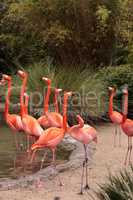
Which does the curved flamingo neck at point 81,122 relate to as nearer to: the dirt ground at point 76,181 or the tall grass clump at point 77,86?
the dirt ground at point 76,181

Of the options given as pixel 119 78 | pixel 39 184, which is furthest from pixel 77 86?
pixel 39 184

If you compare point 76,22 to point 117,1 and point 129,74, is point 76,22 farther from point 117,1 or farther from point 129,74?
point 129,74

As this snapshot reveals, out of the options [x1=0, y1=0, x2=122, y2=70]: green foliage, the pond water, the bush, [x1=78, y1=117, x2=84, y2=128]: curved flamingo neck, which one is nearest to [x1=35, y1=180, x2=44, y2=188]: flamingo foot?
the pond water

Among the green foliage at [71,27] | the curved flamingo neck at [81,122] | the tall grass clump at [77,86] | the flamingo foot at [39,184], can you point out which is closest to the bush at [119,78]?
the tall grass clump at [77,86]

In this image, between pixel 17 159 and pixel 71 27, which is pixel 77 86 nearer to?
pixel 17 159

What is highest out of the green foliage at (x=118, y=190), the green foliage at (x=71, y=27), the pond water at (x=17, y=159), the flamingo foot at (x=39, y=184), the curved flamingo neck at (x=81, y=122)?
the green foliage at (x=71, y=27)

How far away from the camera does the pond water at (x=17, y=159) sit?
795 cm

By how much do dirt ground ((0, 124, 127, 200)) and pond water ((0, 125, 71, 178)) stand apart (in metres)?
0.58

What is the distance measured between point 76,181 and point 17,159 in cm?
164

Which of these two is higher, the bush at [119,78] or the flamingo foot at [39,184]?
the bush at [119,78]

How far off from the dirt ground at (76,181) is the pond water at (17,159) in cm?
58

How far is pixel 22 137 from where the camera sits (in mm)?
11219

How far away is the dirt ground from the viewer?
6.62 meters

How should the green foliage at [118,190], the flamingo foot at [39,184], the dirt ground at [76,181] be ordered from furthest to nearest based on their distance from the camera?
the flamingo foot at [39,184] < the dirt ground at [76,181] < the green foliage at [118,190]
